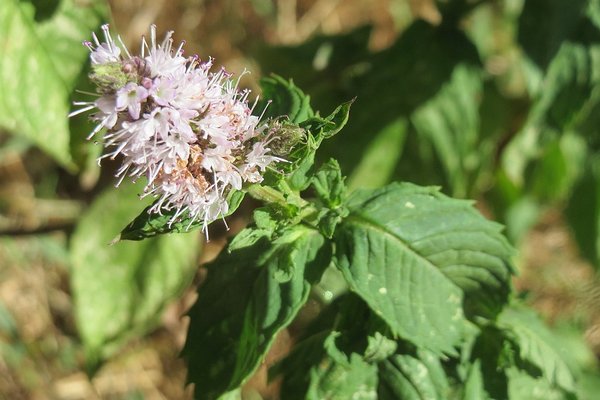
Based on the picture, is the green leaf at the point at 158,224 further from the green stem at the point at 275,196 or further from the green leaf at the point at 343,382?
the green leaf at the point at 343,382

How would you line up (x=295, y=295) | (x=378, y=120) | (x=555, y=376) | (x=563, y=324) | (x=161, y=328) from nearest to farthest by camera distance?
(x=295, y=295) → (x=555, y=376) → (x=378, y=120) → (x=563, y=324) → (x=161, y=328)

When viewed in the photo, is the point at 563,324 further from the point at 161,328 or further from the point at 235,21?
the point at 235,21

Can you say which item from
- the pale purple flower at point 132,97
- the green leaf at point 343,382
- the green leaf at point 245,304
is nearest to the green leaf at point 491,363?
the green leaf at point 343,382

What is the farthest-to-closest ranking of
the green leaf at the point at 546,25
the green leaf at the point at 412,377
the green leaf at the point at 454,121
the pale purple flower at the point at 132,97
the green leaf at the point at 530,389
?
the green leaf at the point at 454,121 → the green leaf at the point at 546,25 → the green leaf at the point at 530,389 → the green leaf at the point at 412,377 → the pale purple flower at the point at 132,97

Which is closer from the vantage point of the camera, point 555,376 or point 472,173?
point 555,376

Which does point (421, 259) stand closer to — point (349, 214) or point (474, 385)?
point (349, 214)

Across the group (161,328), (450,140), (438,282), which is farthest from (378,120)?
(161,328)

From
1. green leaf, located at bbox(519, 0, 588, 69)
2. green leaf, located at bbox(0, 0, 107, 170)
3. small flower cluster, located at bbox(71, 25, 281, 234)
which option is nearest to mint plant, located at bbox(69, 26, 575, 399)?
small flower cluster, located at bbox(71, 25, 281, 234)
